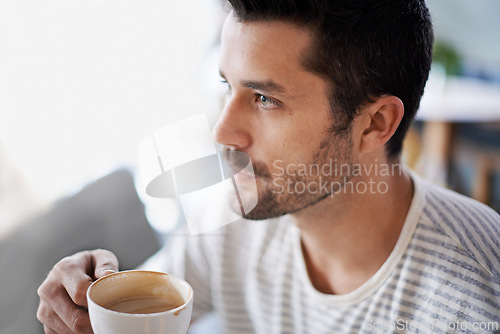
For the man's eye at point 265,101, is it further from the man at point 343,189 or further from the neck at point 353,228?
the neck at point 353,228

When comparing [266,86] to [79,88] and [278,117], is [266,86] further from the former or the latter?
[79,88]

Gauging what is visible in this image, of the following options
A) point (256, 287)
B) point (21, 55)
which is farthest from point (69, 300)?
point (21, 55)

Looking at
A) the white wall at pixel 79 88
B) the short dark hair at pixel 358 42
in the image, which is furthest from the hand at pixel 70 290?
the short dark hair at pixel 358 42

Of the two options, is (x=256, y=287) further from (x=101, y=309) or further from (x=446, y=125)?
(x=446, y=125)

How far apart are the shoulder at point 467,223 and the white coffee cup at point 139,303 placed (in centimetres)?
50

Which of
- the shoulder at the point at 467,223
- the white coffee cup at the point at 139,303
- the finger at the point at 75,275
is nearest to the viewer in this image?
the white coffee cup at the point at 139,303

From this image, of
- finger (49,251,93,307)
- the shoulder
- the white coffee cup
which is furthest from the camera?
the shoulder

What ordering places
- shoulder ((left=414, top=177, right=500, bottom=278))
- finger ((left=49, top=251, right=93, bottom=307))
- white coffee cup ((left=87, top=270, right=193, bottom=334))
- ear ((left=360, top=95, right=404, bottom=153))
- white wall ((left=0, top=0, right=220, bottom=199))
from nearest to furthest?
white coffee cup ((left=87, top=270, right=193, bottom=334))
finger ((left=49, top=251, right=93, bottom=307))
shoulder ((left=414, top=177, right=500, bottom=278))
ear ((left=360, top=95, right=404, bottom=153))
white wall ((left=0, top=0, right=220, bottom=199))

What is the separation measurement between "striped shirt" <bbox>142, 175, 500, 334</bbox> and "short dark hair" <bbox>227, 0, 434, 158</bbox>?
219 millimetres

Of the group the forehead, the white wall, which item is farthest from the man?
the white wall

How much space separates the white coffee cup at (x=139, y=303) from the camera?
522 mm

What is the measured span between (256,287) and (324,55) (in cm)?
51

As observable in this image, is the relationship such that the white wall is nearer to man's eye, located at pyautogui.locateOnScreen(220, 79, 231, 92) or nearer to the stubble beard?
man's eye, located at pyautogui.locateOnScreen(220, 79, 231, 92)

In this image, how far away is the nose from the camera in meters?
0.83
